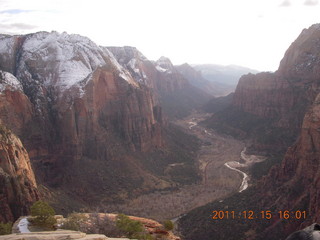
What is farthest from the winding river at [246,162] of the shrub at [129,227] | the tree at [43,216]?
the tree at [43,216]

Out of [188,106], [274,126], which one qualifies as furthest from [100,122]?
[188,106]

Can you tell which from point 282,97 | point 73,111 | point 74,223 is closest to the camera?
point 74,223

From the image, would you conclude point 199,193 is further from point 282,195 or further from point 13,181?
point 13,181

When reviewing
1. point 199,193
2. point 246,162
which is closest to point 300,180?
point 199,193

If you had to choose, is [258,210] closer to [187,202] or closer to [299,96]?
[187,202]

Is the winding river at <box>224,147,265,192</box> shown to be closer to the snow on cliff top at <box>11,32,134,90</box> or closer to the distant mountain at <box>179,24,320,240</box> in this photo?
the distant mountain at <box>179,24,320,240</box>

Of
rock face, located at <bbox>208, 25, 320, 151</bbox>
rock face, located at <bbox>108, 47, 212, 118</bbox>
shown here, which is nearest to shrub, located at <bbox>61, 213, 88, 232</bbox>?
rock face, located at <bbox>208, 25, 320, 151</bbox>
